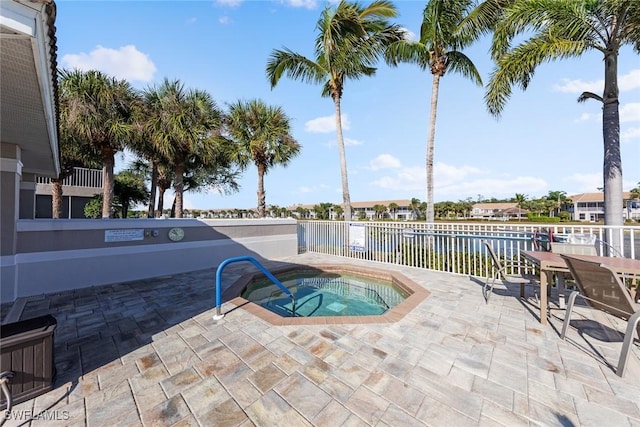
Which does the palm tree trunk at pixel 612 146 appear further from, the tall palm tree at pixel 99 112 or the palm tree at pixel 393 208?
the palm tree at pixel 393 208

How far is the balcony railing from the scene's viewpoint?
1915 cm

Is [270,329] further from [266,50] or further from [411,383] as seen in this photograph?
[266,50]

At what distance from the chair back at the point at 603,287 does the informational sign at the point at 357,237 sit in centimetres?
567

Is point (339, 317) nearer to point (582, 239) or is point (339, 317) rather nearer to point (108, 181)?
point (582, 239)

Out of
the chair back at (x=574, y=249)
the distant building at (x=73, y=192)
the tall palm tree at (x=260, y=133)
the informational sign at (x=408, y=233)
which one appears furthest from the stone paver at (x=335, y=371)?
the distant building at (x=73, y=192)

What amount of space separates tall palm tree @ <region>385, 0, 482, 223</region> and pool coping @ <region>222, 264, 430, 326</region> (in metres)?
3.63

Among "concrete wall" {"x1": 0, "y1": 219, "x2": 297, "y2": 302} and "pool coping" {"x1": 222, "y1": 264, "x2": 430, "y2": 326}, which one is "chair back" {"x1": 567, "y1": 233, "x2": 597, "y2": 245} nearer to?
"pool coping" {"x1": 222, "y1": 264, "x2": 430, "y2": 326}

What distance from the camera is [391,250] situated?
775 centimetres

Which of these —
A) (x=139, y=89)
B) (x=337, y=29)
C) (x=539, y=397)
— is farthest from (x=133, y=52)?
(x=539, y=397)

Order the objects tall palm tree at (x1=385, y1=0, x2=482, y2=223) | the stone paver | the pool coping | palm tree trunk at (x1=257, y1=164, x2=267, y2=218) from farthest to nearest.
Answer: palm tree trunk at (x1=257, y1=164, x2=267, y2=218) → tall palm tree at (x1=385, y1=0, x2=482, y2=223) → the pool coping → the stone paver

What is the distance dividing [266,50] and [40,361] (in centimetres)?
1151

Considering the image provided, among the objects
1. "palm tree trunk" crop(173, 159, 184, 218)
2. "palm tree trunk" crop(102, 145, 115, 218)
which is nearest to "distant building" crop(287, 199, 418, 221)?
"palm tree trunk" crop(173, 159, 184, 218)

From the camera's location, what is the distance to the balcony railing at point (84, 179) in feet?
62.8

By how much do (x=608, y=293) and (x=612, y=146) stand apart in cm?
618
